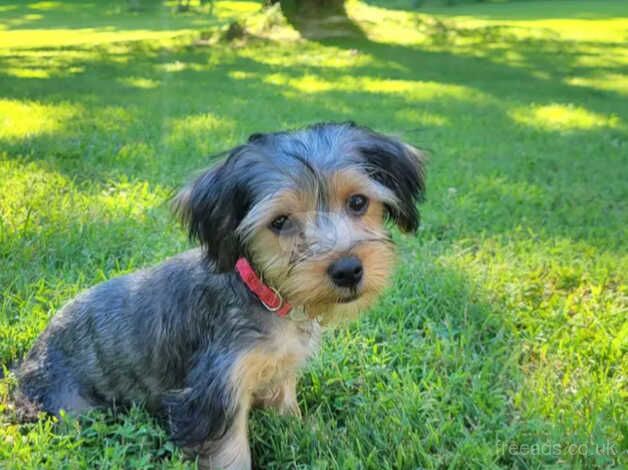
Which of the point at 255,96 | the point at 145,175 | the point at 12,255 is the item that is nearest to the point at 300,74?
the point at 255,96

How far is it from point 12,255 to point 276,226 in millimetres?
2959

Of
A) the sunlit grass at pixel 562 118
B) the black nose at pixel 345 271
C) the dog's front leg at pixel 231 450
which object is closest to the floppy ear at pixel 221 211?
the black nose at pixel 345 271

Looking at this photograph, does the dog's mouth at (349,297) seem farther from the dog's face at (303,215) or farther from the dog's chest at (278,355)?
the dog's chest at (278,355)

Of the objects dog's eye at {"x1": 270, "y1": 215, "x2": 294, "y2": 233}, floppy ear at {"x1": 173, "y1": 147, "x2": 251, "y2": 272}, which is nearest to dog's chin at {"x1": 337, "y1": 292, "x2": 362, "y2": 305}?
dog's eye at {"x1": 270, "y1": 215, "x2": 294, "y2": 233}

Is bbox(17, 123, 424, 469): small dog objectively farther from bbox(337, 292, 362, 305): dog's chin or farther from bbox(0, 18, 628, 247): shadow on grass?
bbox(0, 18, 628, 247): shadow on grass

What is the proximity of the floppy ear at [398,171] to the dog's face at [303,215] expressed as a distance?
38 millimetres

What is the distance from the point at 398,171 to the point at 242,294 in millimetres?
1013

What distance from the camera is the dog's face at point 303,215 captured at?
2.95m

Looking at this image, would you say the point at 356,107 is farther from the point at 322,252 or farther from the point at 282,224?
the point at 322,252

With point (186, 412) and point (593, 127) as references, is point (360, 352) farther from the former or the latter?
point (593, 127)

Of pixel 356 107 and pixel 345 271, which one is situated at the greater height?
pixel 345 271

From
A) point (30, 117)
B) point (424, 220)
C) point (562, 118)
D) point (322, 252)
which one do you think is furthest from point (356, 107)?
point (322, 252)

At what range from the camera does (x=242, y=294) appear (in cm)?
322

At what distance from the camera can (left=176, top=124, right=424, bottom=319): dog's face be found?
116 inches
